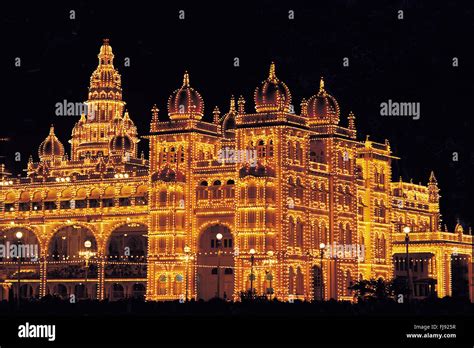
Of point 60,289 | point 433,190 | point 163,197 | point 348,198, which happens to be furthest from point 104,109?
point 433,190

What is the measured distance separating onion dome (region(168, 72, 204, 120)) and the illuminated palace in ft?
0.43

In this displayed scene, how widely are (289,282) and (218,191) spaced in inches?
439

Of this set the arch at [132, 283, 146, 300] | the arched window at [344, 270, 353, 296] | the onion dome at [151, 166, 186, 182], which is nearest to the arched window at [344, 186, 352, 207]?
the arched window at [344, 270, 353, 296]

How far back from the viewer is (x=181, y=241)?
13300 cm

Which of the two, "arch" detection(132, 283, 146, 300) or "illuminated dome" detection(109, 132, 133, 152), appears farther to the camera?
"illuminated dome" detection(109, 132, 133, 152)

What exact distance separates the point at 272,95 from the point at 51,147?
4089 centimetres

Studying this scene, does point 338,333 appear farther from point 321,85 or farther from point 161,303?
point 321,85

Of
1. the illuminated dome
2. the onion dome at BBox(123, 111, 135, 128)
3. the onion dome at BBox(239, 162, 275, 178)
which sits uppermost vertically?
the onion dome at BBox(123, 111, 135, 128)

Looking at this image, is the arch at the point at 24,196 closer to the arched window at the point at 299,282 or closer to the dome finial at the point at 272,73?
the arched window at the point at 299,282

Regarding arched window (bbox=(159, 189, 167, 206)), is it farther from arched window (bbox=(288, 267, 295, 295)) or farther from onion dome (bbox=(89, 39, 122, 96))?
onion dome (bbox=(89, 39, 122, 96))

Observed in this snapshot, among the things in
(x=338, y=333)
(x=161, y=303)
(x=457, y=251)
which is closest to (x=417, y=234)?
(x=457, y=251)

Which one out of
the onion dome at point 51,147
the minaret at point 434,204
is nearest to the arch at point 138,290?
the onion dome at point 51,147

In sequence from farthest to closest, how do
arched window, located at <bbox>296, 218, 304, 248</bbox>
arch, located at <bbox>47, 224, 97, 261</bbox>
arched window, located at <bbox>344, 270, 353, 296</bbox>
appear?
arch, located at <bbox>47, 224, 97, 261</bbox>
arched window, located at <bbox>344, 270, 353, 296</bbox>
arched window, located at <bbox>296, 218, 304, 248</bbox>

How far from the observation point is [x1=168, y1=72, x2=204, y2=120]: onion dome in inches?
5241
